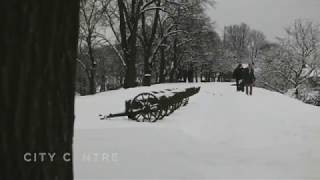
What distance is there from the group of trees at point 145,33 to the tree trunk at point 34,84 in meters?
30.5

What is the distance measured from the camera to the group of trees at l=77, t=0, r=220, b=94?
3531 cm

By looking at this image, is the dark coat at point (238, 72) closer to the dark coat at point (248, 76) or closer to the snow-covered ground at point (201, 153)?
the dark coat at point (248, 76)

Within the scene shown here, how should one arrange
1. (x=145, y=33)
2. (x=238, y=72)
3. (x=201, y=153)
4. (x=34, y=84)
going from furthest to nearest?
(x=145, y=33) < (x=238, y=72) < (x=201, y=153) < (x=34, y=84)

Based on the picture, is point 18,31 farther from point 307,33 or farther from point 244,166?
point 307,33

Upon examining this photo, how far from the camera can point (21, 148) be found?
308 centimetres

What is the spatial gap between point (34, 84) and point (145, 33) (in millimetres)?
40790

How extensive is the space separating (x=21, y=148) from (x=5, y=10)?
82cm

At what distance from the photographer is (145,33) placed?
43.6 metres

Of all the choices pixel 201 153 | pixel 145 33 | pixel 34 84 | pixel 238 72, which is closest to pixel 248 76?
pixel 238 72

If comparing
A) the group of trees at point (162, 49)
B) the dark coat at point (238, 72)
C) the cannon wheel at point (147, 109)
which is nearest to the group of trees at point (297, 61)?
the group of trees at point (162, 49)

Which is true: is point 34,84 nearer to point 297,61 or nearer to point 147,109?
point 147,109

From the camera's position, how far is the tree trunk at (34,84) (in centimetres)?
306

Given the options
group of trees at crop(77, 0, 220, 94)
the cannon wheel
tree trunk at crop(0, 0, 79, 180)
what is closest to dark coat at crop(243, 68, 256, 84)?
group of trees at crop(77, 0, 220, 94)

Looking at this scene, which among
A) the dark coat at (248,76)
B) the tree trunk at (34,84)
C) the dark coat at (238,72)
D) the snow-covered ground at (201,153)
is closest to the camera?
the tree trunk at (34,84)
